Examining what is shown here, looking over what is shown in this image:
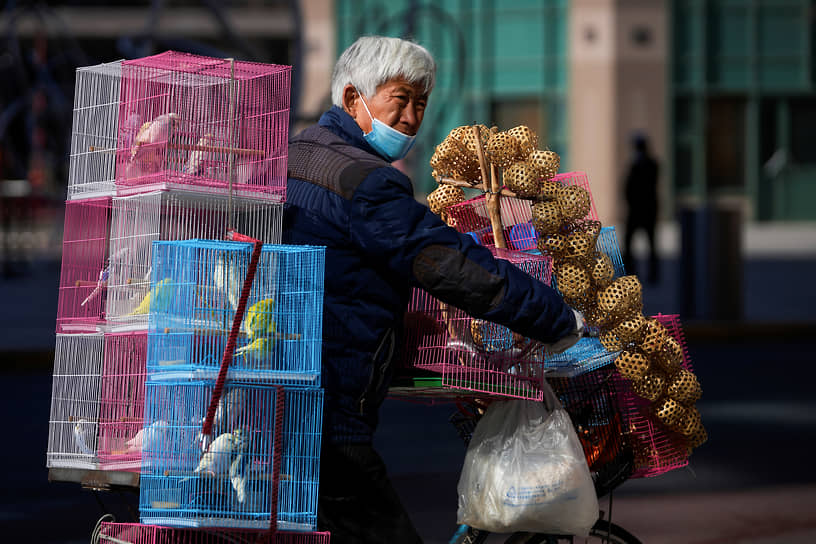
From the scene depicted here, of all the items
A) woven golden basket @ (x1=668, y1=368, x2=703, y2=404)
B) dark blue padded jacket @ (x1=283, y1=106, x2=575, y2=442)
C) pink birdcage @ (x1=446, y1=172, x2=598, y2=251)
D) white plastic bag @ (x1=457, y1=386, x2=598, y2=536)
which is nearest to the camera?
dark blue padded jacket @ (x1=283, y1=106, x2=575, y2=442)

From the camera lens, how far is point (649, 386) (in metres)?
4.16

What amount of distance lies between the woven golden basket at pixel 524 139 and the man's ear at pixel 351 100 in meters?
0.58

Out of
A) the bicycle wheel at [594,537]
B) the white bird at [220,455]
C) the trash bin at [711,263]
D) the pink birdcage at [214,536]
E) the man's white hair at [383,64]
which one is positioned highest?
the trash bin at [711,263]

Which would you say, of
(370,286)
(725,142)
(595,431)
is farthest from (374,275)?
(725,142)

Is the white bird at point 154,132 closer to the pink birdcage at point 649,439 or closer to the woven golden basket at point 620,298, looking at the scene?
the woven golden basket at point 620,298

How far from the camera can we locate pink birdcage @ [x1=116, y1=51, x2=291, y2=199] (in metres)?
3.77

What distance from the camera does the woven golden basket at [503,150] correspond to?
4230 millimetres

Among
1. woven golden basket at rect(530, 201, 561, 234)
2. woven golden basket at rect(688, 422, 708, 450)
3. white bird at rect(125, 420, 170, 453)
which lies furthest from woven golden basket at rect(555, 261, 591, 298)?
white bird at rect(125, 420, 170, 453)

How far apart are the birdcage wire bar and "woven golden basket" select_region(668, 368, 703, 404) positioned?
139 centimetres

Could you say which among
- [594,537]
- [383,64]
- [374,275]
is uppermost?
[383,64]

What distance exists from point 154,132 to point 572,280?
134 cm

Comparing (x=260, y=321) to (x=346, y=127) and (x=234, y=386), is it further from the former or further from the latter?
(x=346, y=127)

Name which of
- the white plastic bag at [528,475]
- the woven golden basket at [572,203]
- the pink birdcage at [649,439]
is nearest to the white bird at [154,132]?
the woven golden basket at [572,203]

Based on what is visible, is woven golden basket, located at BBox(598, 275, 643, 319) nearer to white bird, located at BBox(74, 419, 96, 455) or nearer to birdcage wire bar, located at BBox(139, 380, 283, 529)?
birdcage wire bar, located at BBox(139, 380, 283, 529)
